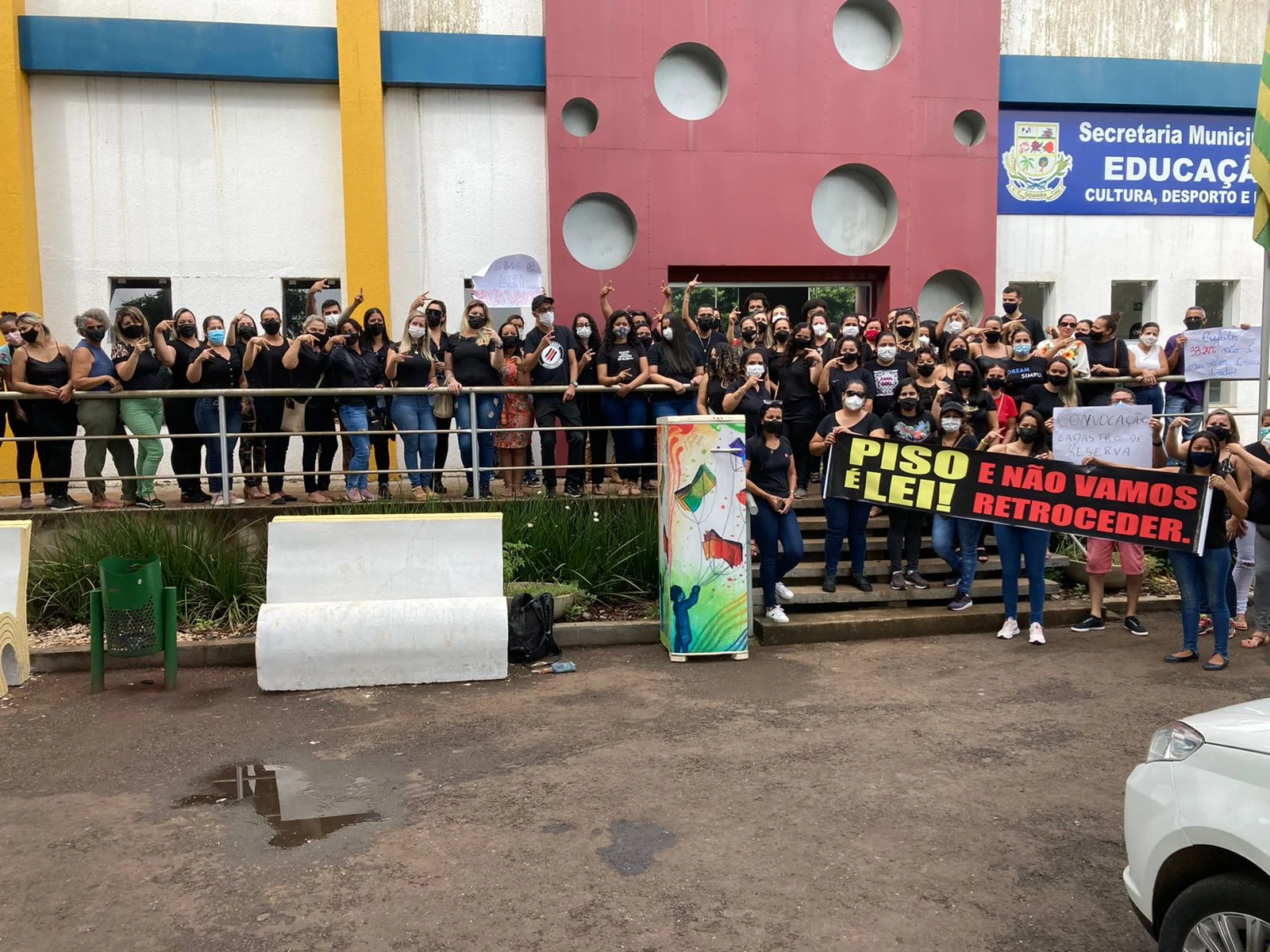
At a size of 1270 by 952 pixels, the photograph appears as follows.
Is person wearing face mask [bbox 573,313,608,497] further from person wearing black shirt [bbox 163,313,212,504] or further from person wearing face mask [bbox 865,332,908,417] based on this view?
person wearing black shirt [bbox 163,313,212,504]

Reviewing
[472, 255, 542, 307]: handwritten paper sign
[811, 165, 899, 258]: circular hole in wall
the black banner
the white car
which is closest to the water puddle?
the white car

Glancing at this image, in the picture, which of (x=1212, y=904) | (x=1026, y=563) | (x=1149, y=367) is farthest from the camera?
(x=1149, y=367)

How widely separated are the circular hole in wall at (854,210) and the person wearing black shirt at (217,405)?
775cm

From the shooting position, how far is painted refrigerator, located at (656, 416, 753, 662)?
8.77m

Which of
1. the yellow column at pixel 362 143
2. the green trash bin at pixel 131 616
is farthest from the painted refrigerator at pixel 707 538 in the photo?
the yellow column at pixel 362 143

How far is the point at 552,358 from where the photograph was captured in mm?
11094

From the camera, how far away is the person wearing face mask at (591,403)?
37.4ft

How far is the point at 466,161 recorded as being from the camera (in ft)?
46.0

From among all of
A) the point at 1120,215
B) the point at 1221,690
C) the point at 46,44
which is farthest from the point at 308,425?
the point at 1120,215

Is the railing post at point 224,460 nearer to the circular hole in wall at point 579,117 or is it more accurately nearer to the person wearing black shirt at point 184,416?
the person wearing black shirt at point 184,416

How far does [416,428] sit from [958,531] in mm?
5400

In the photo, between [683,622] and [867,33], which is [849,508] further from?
[867,33]

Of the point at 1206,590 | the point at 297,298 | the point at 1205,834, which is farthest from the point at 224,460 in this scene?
the point at 1205,834

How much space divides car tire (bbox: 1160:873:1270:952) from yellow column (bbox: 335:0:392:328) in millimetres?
11705
